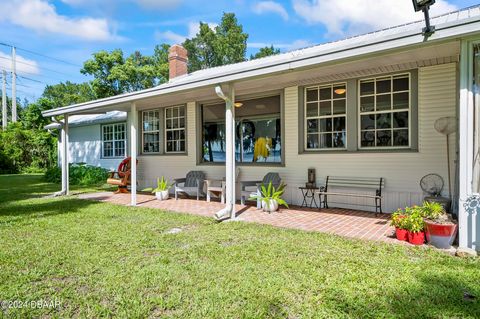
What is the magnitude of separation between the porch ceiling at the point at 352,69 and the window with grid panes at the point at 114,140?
589 centimetres

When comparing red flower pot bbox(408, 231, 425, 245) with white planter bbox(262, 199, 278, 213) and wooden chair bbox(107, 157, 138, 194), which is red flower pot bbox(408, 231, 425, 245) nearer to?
white planter bbox(262, 199, 278, 213)

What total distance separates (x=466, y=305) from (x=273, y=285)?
1.66 metres

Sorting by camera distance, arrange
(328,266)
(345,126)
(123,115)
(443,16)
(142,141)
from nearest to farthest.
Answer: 1. (328,266)
2. (345,126)
3. (443,16)
4. (142,141)
5. (123,115)

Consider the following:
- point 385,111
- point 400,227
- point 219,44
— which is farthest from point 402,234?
point 219,44

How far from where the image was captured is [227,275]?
341 centimetres

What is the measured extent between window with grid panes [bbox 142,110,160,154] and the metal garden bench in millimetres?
6242

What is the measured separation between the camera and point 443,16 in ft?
26.9

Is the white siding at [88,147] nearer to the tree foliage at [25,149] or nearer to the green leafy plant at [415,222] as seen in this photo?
the tree foliage at [25,149]

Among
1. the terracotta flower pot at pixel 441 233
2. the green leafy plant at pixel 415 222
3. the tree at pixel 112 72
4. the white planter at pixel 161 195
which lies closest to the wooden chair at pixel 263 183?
the white planter at pixel 161 195

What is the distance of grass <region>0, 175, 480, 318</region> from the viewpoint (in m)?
2.71

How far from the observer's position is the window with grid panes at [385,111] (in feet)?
21.1

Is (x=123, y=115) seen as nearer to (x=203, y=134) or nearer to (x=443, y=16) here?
(x=203, y=134)

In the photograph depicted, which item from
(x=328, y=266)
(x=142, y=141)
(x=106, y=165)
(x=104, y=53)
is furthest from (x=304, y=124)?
(x=104, y=53)

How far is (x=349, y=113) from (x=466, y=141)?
315 cm
